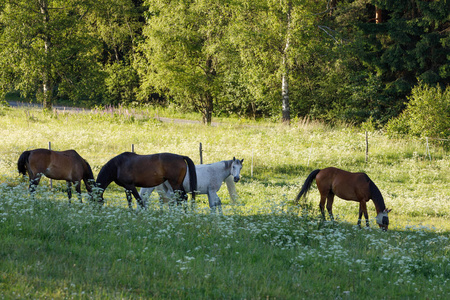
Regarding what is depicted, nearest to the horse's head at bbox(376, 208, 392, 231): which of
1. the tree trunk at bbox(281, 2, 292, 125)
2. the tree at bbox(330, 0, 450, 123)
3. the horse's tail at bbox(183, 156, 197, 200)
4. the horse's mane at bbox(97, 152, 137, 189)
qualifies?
the horse's tail at bbox(183, 156, 197, 200)

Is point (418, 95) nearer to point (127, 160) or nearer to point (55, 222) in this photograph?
point (127, 160)

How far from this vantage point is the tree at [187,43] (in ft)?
109

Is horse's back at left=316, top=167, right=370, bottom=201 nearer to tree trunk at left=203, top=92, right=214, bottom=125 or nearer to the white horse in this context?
the white horse

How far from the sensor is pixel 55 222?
8.65m

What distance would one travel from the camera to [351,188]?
12.1 metres

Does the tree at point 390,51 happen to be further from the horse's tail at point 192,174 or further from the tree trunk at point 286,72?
the horse's tail at point 192,174

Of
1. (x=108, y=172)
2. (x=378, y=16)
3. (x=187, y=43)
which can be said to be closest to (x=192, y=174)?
(x=108, y=172)

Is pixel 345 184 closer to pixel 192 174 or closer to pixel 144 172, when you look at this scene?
pixel 192 174

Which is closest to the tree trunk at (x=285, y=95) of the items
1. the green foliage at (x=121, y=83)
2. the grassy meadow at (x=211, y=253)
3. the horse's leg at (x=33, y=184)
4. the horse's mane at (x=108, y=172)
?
the grassy meadow at (x=211, y=253)

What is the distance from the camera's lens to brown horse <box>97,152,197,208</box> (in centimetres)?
1197

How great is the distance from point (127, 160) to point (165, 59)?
2300cm

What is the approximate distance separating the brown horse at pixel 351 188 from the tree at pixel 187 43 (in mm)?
21710

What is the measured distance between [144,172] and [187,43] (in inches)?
917

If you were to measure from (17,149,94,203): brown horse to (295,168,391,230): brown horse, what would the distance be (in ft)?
18.4
